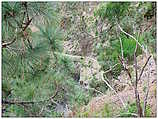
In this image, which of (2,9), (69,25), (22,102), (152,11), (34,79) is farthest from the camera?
(69,25)

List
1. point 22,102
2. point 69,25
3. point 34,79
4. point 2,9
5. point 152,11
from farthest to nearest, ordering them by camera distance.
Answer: point 69,25 → point 152,11 → point 34,79 → point 22,102 → point 2,9

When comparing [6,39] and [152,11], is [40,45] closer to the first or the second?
[6,39]

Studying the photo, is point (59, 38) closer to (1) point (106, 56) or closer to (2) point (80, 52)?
(1) point (106, 56)

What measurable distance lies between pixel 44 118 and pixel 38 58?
253 millimetres

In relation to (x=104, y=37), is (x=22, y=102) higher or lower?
lower

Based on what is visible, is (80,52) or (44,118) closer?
(44,118)

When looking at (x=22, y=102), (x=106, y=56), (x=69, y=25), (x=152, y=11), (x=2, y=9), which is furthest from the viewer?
(x=69, y=25)

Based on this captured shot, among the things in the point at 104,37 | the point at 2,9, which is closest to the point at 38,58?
the point at 2,9

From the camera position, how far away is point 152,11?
2967mm

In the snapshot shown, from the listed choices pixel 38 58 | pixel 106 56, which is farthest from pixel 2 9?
pixel 106 56

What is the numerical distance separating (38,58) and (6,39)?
16 cm

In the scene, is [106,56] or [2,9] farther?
[106,56]

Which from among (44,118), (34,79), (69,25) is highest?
(69,25)

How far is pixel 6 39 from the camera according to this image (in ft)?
4.31
